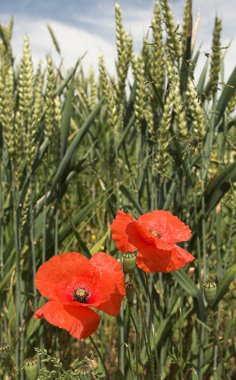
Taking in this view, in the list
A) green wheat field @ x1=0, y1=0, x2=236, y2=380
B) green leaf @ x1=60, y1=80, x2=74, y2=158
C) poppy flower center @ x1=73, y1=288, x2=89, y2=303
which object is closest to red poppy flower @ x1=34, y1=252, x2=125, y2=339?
poppy flower center @ x1=73, y1=288, x2=89, y2=303

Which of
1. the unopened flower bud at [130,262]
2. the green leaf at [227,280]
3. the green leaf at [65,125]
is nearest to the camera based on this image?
the unopened flower bud at [130,262]

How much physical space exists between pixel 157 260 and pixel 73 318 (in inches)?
5.8

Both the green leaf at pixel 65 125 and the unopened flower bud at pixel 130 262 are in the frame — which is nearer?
the unopened flower bud at pixel 130 262

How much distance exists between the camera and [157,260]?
774 millimetres

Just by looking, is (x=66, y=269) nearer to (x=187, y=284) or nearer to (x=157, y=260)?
(x=157, y=260)

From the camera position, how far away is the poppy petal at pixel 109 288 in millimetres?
757

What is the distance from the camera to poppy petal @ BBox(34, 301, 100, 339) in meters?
0.74

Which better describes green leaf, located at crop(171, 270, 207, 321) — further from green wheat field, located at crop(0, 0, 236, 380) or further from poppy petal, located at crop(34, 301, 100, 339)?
poppy petal, located at crop(34, 301, 100, 339)

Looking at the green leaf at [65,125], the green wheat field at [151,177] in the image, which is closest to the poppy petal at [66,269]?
the green wheat field at [151,177]

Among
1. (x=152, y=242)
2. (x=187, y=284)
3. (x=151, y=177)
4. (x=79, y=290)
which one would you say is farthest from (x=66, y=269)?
(x=151, y=177)

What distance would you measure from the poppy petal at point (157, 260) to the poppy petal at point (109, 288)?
0.04 metres

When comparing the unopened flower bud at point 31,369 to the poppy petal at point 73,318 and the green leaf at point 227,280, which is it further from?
the green leaf at point 227,280

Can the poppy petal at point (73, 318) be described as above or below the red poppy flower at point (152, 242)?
below

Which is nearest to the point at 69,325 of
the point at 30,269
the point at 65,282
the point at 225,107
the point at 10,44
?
the point at 65,282
